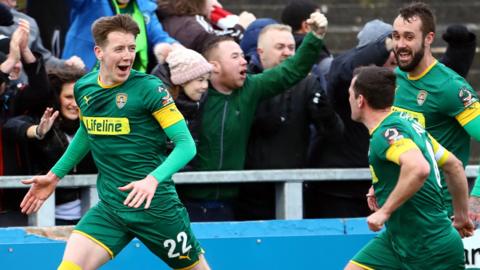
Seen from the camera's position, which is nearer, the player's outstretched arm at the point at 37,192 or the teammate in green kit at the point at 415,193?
the teammate in green kit at the point at 415,193

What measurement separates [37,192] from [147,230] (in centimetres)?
71

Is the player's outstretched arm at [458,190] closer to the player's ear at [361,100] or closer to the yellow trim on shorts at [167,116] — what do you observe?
the player's ear at [361,100]

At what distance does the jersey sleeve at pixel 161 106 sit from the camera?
7.39 metres

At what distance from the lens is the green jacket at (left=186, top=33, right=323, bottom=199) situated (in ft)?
29.3

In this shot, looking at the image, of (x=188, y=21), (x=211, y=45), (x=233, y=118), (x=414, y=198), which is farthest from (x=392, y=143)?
(x=188, y=21)

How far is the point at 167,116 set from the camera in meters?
7.40

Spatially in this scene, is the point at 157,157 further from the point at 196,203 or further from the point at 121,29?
the point at 196,203

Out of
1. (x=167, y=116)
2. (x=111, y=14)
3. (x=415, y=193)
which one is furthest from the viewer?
(x=111, y=14)

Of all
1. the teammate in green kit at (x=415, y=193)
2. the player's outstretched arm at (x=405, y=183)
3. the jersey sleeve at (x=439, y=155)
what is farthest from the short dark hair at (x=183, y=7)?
the player's outstretched arm at (x=405, y=183)

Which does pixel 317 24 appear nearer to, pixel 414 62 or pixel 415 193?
pixel 414 62

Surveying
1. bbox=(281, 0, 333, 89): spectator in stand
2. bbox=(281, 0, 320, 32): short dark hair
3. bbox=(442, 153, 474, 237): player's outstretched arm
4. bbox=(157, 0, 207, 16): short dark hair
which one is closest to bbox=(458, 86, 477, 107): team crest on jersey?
bbox=(442, 153, 474, 237): player's outstretched arm

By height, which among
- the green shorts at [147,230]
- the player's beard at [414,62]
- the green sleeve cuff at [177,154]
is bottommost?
the green shorts at [147,230]

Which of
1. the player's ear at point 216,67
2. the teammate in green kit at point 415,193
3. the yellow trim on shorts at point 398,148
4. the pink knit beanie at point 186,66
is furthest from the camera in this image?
the player's ear at point 216,67

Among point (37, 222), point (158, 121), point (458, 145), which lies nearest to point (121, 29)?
point (158, 121)
